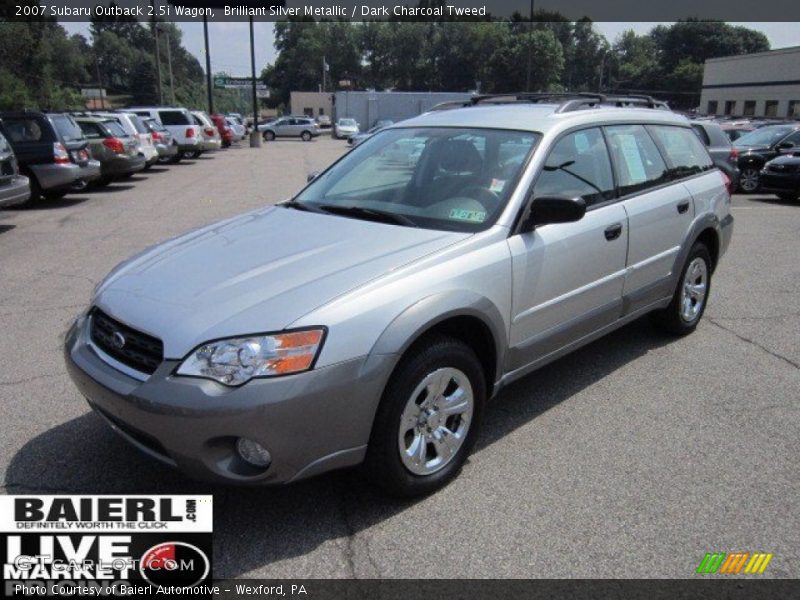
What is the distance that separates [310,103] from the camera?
92938mm

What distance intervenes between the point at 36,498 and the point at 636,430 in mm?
3033

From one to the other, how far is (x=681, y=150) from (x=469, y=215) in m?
2.58

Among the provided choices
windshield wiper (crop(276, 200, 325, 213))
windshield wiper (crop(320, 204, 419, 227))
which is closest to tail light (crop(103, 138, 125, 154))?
windshield wiper (crop(276, 200, 325, 213))

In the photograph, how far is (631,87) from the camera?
105 metres

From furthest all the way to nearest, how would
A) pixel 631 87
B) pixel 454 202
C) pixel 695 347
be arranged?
pixel 631 87, pixel 695 347, pixel 454 202

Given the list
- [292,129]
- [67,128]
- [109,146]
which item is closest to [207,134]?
[109,146]

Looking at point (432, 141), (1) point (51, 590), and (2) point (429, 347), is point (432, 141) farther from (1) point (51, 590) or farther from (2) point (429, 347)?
(1) point (51, 590)

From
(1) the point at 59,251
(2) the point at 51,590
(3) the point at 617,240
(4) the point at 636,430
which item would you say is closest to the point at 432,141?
(3) the point at 617,240

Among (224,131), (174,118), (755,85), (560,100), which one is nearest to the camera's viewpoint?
(560,100)

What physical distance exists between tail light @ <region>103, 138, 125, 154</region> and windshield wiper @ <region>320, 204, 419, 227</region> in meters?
12.7

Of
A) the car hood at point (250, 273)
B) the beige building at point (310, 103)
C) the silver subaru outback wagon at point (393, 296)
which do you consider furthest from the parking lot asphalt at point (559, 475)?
the beige building at point (310, 103)

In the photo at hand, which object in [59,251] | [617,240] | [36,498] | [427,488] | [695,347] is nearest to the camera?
[36,498]

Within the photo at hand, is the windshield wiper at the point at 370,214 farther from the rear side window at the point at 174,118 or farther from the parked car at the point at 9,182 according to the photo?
the rear side window at the point at 174,118

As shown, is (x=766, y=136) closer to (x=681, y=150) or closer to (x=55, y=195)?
(x=681, y=150)
